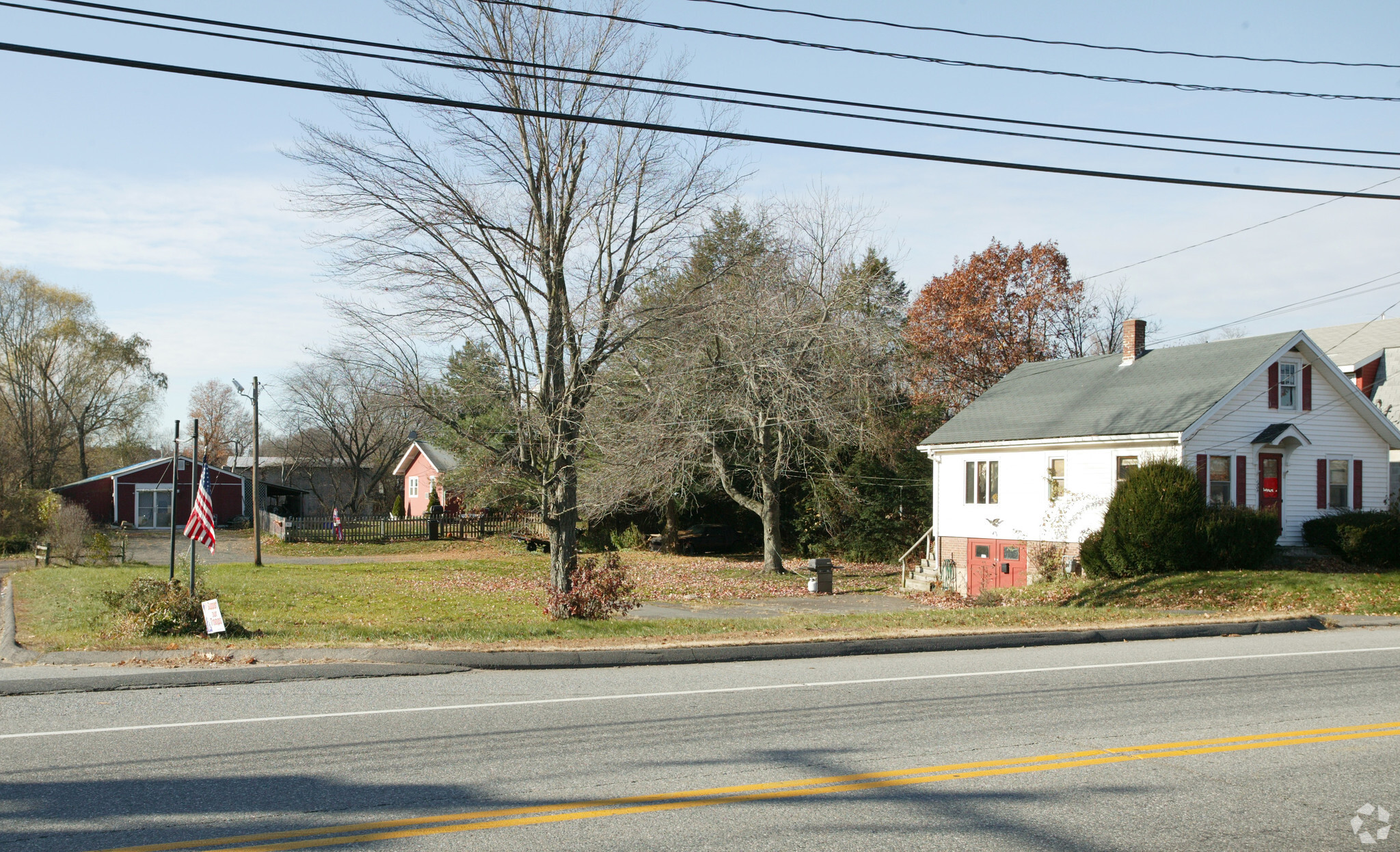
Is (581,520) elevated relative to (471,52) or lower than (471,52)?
lower

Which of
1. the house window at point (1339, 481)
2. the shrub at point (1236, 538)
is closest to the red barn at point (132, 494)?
the shrub at point (1236, 538)

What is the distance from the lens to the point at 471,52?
18.5 m

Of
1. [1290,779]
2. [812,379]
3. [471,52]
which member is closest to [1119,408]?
[812,379]

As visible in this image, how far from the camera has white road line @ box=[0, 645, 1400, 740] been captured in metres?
7.56

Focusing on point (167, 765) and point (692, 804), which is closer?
point (692, 804)

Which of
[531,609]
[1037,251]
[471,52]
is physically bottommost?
[531,609]

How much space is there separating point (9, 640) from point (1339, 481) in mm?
31687

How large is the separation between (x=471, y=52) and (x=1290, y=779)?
17.4 m

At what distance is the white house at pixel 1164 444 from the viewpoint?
2633cm

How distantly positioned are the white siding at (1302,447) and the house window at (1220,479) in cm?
23

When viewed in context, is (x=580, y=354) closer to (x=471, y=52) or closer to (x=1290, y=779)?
(x=471, y=52)

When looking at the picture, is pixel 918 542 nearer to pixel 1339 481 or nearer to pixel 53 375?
pixel 1339 481

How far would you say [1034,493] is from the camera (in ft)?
97.3

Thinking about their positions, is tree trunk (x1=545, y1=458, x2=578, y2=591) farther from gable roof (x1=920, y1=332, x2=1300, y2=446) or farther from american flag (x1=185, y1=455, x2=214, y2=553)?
gable roof (x1=920, y1=332, x2=1300, y2=446)
